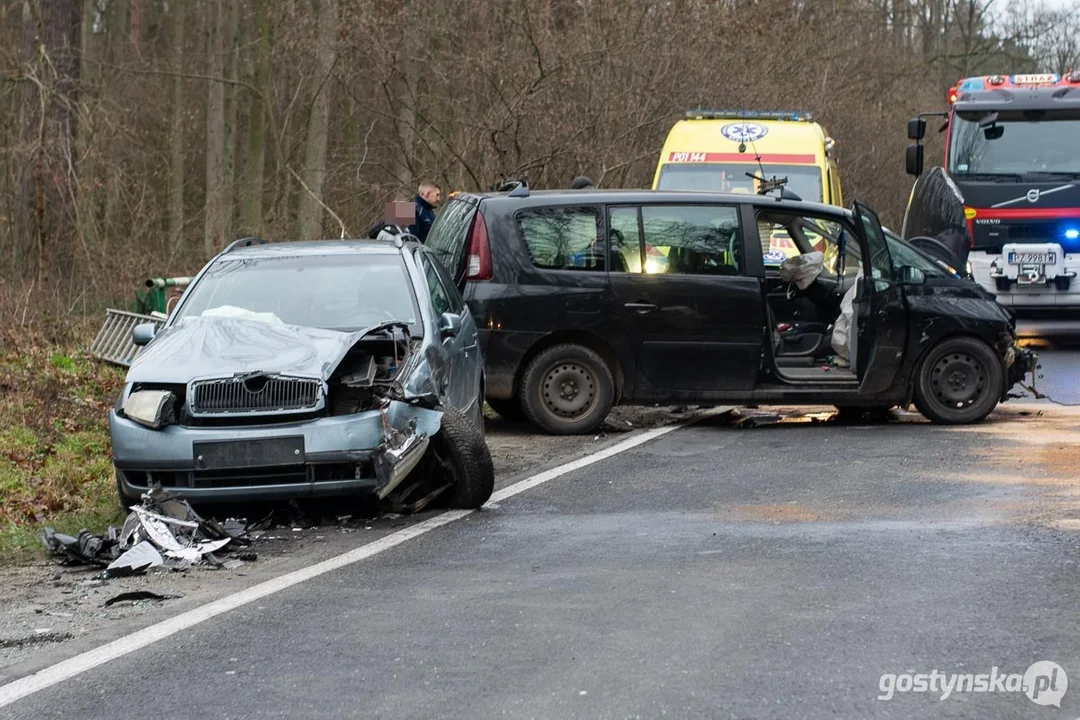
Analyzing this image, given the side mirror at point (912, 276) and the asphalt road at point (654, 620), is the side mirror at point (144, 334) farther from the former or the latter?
the side mirror at point (912, 276)

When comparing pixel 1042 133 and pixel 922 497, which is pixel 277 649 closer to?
pixel 922 497

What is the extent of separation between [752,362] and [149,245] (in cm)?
1514

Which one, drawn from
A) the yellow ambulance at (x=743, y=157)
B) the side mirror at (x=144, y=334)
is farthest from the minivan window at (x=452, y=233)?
the yellow ambulance at (x=743, y=157)

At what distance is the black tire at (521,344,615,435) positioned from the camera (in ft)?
40.4

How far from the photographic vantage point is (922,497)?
29.7 feet

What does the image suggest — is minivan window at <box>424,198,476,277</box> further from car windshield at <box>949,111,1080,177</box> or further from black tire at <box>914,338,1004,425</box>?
car windshield at <box>949,111,1080,177</box>

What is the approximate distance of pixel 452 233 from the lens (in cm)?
1296

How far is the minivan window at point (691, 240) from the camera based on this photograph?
1243 centimetres

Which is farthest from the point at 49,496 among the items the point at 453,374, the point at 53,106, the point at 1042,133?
the point at 1042,133

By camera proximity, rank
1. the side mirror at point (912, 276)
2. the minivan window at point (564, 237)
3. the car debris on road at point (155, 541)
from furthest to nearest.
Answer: the side mirror at point (912, 276) < the minivan window at point (564, 237) < the car debris on road at point (155, 541)

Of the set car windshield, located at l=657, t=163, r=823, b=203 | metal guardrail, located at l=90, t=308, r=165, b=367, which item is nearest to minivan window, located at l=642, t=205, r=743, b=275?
metal guardrail, located at l=90, t=308, r=165, b=367

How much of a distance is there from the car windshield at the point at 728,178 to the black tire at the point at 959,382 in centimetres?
728

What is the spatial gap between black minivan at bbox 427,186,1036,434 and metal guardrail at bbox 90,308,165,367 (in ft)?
13.9

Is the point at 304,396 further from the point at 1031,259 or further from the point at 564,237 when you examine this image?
the point at 1031,259
